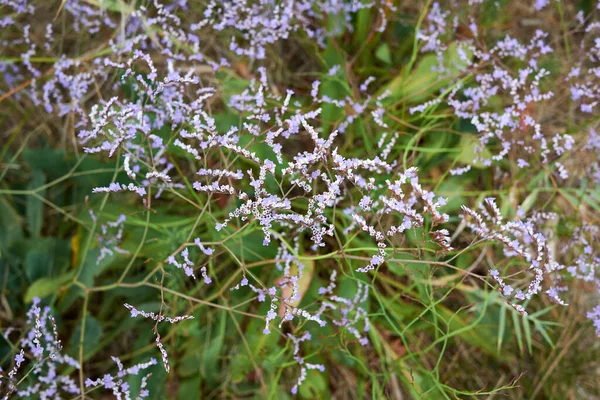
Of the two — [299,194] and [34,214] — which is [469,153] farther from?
[34,214]

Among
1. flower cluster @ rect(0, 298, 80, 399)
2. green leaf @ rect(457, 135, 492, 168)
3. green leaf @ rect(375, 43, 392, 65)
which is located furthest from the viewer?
green leaf @ rect(375, 43, 392, 65)

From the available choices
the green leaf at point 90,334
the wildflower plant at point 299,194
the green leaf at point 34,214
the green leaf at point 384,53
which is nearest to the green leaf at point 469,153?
the wildflower plant at point 299,194

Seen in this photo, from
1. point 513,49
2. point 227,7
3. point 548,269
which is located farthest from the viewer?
point 513,49

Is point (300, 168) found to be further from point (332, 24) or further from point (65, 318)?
point (65, 318)

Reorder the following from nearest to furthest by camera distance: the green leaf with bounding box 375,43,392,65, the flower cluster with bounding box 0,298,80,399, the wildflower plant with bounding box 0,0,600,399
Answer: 1. the flower cluster with bounding box 0,298,80,399
2. the wildflower plant with bounding box 0,0,600,399
3. the green leaf with bounding box 375,43,392,65

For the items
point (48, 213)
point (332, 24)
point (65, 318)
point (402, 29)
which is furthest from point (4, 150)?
point (402, 29)

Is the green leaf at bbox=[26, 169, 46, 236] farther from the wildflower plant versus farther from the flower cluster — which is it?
the flower cluster

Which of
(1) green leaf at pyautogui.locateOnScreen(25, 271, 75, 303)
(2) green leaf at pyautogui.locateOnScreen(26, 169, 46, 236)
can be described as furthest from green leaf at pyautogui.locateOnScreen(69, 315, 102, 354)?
(2) green leaf at pyautogui.locateOnScreen(26, 169, 46, 236)

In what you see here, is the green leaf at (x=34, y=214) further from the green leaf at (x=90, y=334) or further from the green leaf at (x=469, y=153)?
the green leaf at (x=469, y=153)
